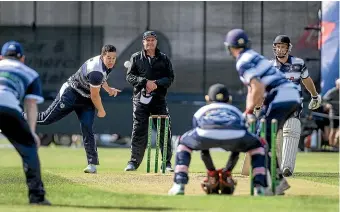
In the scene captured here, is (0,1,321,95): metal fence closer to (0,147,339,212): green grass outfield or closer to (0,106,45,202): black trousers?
(0,147,339,212): green grass outfield

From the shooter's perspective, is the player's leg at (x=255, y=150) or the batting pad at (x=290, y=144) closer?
the player's leg at (x=255, y=150)

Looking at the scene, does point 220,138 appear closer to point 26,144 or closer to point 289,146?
point 26,144

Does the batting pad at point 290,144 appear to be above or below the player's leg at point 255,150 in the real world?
below

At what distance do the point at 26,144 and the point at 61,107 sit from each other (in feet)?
19.7

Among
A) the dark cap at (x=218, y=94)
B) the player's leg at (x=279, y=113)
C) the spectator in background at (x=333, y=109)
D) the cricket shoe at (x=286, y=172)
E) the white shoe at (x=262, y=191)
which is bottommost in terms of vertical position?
the spectator in background at (x=333, y=109)

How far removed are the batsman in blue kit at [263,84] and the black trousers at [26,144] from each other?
2.68 metres

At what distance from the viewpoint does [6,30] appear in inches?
1326

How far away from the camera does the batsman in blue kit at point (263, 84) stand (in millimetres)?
14016

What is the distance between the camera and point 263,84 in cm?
1416

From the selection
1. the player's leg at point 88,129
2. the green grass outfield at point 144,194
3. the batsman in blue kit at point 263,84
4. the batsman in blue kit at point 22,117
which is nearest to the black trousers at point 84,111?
the player's leg at point 88,129

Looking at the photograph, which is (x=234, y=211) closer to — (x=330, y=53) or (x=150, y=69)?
(x=150, y=69)

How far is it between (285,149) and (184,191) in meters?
3.90

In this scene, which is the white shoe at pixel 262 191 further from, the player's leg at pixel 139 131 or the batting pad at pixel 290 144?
the player's leg at pixel 139 131

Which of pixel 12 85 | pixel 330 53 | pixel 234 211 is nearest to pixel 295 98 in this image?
pixel 234 211
